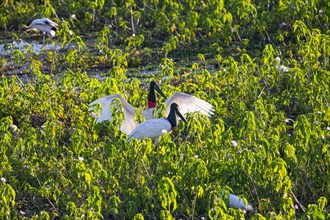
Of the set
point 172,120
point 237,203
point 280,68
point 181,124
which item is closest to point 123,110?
point 172,120

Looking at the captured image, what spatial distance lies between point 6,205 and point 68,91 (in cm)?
328

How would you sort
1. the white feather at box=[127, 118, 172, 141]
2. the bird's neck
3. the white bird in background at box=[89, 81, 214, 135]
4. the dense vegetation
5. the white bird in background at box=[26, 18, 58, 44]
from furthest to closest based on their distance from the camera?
the white bird in background at box=[26, 18, 58, 44] → the white bird in background at box=[89, 81, 214, 135] → the bird's neck → the white feather at box=[127, 118, 172, 141] → the dense vegetation

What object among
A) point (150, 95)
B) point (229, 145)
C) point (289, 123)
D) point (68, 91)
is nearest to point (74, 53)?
point (68, 91)

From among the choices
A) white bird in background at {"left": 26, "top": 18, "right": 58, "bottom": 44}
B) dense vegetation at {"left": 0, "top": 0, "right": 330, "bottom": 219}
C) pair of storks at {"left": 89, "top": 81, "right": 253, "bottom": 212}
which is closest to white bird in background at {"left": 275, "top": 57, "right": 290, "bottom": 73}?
dense vegetation at {"left": 0, "top": 0, "right": 330, "bottom": 219}

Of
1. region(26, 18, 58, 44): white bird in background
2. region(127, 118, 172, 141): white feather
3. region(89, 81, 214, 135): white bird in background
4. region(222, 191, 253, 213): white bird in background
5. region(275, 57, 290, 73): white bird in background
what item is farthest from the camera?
region(26, 18, 58, 44): white bird in background

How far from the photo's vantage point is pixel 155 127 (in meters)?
10.6

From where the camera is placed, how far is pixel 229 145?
9.92m

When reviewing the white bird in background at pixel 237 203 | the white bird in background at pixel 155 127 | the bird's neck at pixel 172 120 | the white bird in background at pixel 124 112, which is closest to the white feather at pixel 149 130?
the white bird in background at pixel 155 127

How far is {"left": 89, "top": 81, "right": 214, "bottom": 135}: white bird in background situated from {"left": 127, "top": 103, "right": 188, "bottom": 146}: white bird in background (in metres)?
0.35

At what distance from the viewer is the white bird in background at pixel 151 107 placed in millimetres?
10961

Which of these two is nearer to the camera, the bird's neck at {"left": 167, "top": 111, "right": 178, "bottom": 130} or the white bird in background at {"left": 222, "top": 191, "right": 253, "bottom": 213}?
the white bird in background at {"left": 222, "top": 191, "right": 253, "bottom": 213}

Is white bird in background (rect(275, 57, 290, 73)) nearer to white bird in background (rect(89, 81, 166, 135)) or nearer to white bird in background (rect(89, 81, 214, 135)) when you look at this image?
white bird in background (rect(89, 81, 214, 135))

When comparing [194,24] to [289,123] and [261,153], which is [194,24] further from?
[261,153]

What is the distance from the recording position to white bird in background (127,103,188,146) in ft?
34.6
